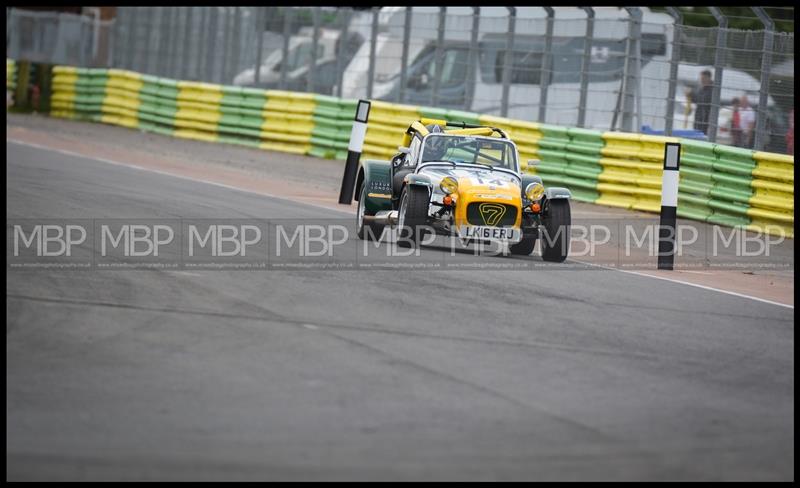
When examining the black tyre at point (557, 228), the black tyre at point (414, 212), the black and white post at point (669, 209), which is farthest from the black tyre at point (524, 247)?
the black and white post at point (669, 209)

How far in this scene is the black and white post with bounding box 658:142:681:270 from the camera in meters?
12.1

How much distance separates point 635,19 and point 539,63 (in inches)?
84.6

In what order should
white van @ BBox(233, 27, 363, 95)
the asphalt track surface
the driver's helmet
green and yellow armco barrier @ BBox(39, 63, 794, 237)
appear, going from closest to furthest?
1. the asphalt track surface
2. the driver's helmet
3. green and yellow armco barrier @ BBox(39, 63, 794, 237)
4. white van @ BBox(233, 27, 363, 95)

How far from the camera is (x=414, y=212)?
37.2 feet

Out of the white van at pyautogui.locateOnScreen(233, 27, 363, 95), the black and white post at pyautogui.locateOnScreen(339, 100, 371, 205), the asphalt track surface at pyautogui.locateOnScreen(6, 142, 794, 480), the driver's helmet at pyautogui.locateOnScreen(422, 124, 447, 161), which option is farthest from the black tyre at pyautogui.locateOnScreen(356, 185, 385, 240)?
the white van at pyautogui.locateOnScreen(233, 27, 363, 95)

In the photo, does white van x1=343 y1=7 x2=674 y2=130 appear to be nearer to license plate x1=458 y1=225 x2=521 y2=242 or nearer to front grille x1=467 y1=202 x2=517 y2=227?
front grille x1=467 y1=202 x2=517 y2=227

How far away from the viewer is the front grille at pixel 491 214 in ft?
36.9

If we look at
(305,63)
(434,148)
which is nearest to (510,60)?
(305,63)

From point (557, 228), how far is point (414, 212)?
4.31 ft

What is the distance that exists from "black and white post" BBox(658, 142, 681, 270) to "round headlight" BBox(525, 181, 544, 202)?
130 centimetres

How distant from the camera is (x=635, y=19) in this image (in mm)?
18922

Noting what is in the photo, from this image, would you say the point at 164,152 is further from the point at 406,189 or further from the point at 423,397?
the point at 423,397

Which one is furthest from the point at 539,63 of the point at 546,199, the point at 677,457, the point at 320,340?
the point at 677,457

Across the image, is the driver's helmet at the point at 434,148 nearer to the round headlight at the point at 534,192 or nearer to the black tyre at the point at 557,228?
the round headlight at the point at 534,192
